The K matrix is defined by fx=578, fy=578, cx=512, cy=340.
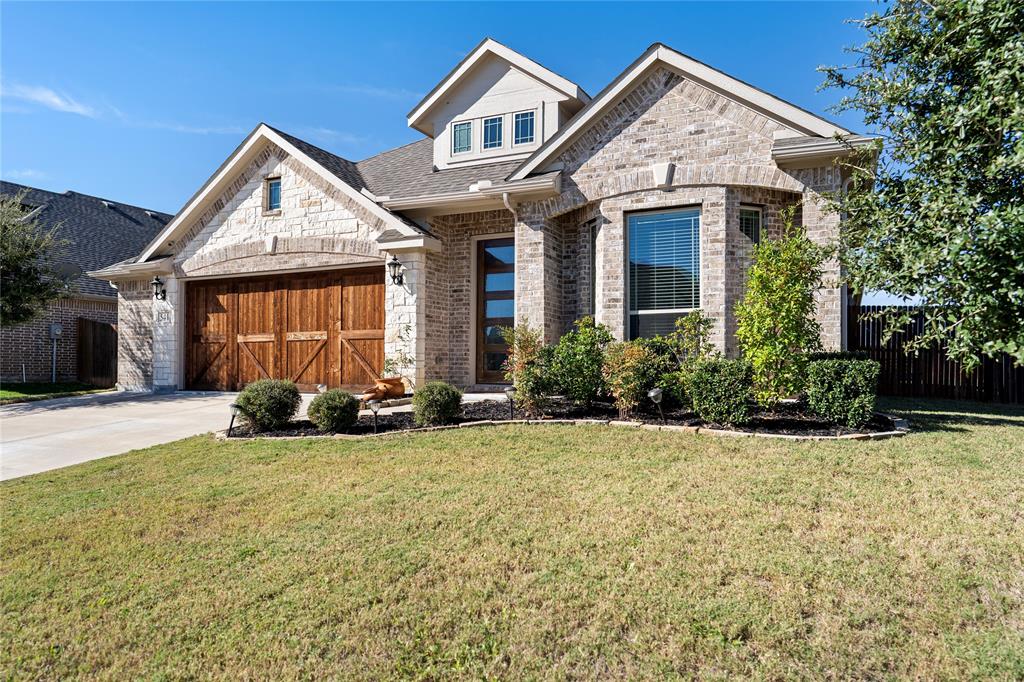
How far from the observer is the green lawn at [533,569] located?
2.95 meters

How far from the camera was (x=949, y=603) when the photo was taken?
3.28m

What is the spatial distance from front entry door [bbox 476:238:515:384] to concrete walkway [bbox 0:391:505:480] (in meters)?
1.13

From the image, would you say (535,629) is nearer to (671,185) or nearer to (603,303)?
(603,303)

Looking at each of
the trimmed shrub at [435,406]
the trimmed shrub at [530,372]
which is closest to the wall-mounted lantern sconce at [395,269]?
the trimmed shrub at [530,372]

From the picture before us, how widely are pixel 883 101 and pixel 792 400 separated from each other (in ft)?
18.7

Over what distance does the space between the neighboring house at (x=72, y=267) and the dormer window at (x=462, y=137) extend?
38.3 feet

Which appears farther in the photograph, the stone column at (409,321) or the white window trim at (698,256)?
the stone column at (409,321)

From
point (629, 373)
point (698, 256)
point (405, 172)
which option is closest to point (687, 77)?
point (698, 256)

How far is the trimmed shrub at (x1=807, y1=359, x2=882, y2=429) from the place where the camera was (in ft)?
23.5

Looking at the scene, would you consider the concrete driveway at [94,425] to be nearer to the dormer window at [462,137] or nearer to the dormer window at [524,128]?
the dormer window at [462,137]

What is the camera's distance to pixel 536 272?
10984mm

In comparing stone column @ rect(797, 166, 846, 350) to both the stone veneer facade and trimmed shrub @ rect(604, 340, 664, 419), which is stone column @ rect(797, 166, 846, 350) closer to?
the stone veneer facade

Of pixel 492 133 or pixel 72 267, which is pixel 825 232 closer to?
pixel 492 133

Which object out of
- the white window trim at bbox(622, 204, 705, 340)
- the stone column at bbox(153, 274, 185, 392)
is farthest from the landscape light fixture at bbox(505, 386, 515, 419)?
the stone column at bbox(153, 274, 185, 392)
